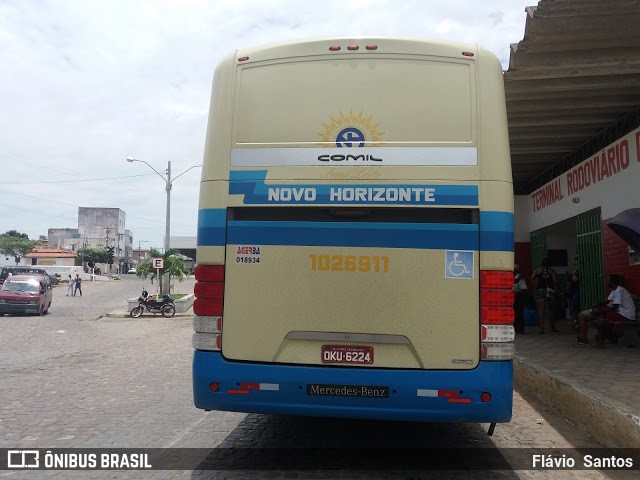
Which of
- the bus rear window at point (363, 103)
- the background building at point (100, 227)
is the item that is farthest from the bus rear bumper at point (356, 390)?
the background building at point (100, 227)

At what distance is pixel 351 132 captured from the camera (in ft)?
14.9

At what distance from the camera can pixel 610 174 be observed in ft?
37.3

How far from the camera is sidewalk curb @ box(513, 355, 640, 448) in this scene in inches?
200

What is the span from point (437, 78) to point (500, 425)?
13.1 ft

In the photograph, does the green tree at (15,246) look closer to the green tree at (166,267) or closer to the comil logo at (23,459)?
the green tree at (166,267)

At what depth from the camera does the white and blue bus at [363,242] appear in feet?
14.3

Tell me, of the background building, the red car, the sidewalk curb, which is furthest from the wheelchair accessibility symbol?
the background building

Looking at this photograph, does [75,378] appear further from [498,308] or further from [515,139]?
[515,139]

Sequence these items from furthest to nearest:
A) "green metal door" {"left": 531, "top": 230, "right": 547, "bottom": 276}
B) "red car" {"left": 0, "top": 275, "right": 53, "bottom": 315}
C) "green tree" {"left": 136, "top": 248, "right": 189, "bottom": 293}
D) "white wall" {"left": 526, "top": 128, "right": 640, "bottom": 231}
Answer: "green tree" {"left": 136, "top": 248, "right": 189, "bottom": 293} < "red car" {"left": 0, "top": 275, "right": 53, "bottom": 315} < "green metal door" {"left": 531, "top": 230, "right": 547, "bottom": 276} < "white wall" {"left": 526, "top": 128, "right": 640, "bottom": 231}

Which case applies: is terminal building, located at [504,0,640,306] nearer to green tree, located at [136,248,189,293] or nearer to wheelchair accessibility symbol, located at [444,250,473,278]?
wheelchair accessibility symbol, located at [444,250,473,278]

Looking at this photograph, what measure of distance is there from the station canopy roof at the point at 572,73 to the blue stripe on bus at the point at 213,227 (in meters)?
4.94

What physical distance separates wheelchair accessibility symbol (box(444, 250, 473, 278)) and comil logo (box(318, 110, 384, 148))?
104 centimetres

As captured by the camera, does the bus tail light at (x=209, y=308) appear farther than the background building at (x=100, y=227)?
No

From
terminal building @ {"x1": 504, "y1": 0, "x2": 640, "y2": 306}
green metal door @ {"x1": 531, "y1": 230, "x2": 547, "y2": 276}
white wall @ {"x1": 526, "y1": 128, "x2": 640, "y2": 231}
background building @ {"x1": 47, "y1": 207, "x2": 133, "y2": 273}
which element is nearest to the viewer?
terminal building @ {"x1": 504, "y1": 0, "x2": 640, "y2": 306}
